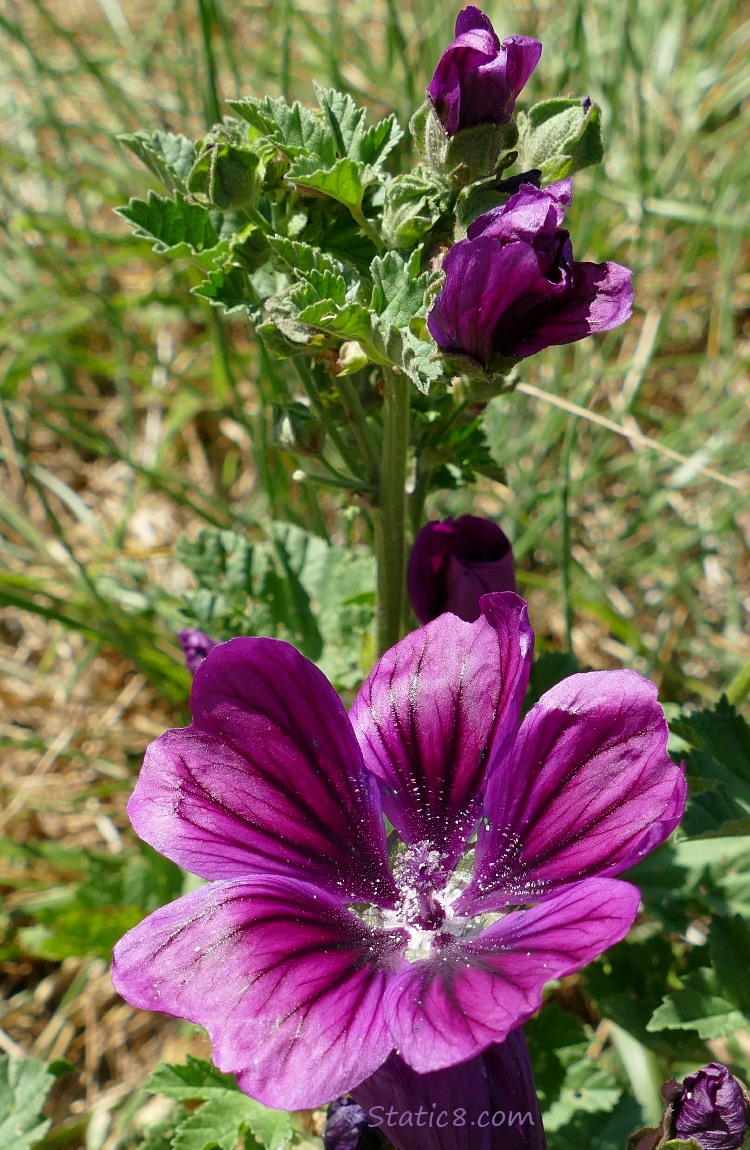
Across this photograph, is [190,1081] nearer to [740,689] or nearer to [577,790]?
[577,790]

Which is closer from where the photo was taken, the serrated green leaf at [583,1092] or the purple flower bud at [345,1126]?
the purple flower bud at [345,1126]

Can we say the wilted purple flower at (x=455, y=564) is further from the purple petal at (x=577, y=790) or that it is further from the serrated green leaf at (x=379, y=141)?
the serrated green leaf at (x=379, y=141)

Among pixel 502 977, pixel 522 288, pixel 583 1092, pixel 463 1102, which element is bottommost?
pixel 583 1092

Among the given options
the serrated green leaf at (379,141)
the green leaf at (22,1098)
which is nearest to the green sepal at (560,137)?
the serrated green leaf at (379,141)

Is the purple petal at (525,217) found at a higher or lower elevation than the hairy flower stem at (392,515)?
higher

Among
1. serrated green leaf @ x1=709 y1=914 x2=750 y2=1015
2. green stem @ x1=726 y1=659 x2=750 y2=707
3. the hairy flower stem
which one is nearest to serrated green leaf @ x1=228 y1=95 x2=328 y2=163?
the hairy flower stem

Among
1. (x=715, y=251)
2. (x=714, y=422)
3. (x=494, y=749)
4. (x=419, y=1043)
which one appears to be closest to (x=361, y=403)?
(x=494, y=749)

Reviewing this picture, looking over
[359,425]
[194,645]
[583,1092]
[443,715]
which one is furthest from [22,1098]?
[359,425]
